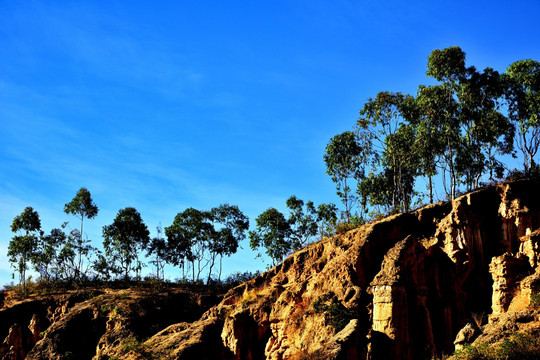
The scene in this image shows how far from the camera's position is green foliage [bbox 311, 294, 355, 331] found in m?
26.6

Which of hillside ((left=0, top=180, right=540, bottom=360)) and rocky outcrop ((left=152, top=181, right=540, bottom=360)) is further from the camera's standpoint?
rocky outcrop ((left=152, top=181, right=540, bottom=360))

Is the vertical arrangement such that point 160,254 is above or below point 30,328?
above

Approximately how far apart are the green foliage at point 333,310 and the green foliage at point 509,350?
625cm

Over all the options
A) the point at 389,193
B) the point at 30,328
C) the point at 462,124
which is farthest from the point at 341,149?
the point at 30,328

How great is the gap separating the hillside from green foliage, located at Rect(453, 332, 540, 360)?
83 centimetres

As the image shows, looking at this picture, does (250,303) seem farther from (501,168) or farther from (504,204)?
(501,168)

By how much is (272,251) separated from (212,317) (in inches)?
900

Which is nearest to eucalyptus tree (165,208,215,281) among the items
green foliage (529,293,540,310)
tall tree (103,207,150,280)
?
tall tree (103,207,150,280)

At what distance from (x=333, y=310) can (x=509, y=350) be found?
9151mm

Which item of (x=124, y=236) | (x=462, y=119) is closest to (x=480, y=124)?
(x=462, y=119)

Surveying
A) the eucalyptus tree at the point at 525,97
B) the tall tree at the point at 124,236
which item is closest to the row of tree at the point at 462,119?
the eucalyptus tree at the point at 525,97

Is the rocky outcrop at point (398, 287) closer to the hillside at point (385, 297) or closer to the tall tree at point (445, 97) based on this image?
the hillside at point (385, 297)

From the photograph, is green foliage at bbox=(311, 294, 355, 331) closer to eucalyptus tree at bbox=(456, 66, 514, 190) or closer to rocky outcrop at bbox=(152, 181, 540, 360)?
rocky outcrop at bbox=(152, 181, 540, 360)

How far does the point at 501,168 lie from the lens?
143 ft
